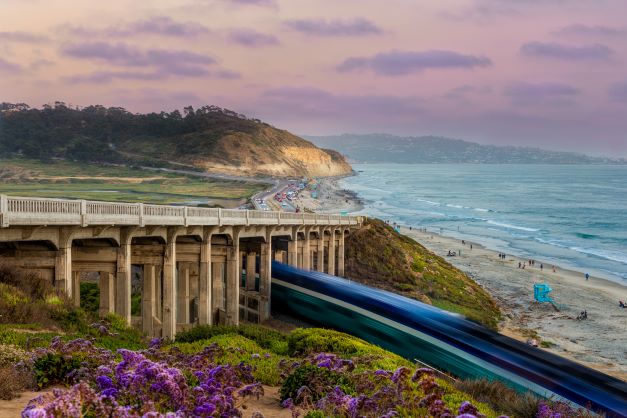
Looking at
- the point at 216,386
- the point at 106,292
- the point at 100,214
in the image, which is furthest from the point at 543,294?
the point at 216,386

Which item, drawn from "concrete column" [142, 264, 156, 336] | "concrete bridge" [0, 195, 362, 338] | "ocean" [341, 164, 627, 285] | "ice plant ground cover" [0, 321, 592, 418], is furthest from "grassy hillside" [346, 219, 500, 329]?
"ice plant ground cover" [0, 321, 592, 418]

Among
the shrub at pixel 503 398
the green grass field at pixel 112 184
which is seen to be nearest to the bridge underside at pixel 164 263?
the shrub at pixel 503 398

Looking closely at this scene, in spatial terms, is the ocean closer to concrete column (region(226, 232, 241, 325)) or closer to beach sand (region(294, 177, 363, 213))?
beach sand (region(294, 177, 363, 213))

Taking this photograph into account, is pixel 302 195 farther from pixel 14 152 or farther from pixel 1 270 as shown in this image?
pixel 1 270

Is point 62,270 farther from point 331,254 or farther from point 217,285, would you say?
point 331,254

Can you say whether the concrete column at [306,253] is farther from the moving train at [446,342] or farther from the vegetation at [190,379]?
the vegetation at [190,379]
